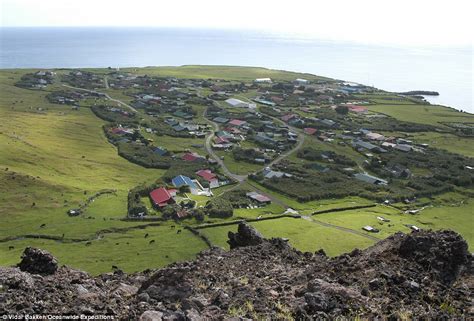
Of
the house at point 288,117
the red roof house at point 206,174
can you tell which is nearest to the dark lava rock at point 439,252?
the red roof house at point 206,174

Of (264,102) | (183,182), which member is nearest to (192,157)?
(183,182)

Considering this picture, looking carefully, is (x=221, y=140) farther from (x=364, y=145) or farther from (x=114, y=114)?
(x=114, y=114)

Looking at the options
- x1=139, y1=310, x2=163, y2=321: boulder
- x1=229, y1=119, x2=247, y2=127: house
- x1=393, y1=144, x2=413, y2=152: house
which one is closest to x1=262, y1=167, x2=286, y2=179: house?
x1=393, y1=144, x2=413, y2=152: house

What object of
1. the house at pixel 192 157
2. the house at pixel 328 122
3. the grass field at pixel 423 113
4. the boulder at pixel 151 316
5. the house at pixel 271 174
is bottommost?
the house at pixel 271 174

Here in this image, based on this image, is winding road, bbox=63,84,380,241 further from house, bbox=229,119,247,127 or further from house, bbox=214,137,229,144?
house, bbox=229,119,247,127

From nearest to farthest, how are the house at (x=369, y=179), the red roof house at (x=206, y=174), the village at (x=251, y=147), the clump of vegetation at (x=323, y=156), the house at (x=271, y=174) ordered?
1. the village at (x=251, y=147)
2. the red roof house at (x=206, y=174)
3. the house at (x=271, y=174)
4. the house at (x=369, y=179)
5. the clump of vegetation at (x=323, y=156)

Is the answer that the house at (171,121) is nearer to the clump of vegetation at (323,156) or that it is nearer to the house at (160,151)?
the house at (160,151)
